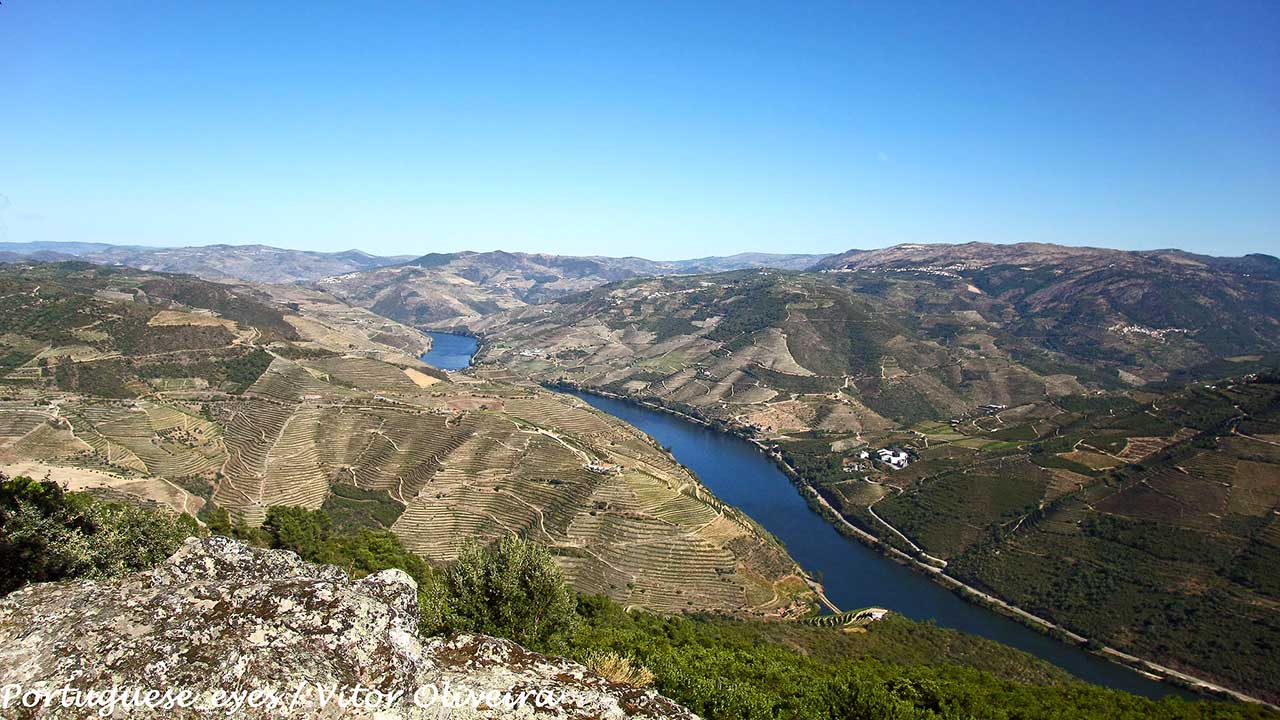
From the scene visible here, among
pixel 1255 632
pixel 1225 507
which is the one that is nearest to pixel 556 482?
pixel 1255 632

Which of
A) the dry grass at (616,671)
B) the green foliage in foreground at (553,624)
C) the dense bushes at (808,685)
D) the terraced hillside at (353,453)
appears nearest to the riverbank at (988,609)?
the terraced hillside at (353,453)

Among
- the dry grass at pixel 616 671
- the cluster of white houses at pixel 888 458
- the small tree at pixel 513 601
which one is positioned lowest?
the cluster of white houses at pixel 888 458

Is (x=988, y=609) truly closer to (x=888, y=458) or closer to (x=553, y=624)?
(x=888, y=458)

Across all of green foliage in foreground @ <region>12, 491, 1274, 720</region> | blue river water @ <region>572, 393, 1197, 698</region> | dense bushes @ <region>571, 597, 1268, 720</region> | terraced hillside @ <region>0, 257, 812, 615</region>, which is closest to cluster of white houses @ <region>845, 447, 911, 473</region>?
blue river water @ <region>572, 393, 1197, 698</region>

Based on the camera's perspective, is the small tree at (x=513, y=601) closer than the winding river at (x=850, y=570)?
Yes

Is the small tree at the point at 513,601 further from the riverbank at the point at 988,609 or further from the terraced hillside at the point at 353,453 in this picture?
the riverbank at the point at 988,609

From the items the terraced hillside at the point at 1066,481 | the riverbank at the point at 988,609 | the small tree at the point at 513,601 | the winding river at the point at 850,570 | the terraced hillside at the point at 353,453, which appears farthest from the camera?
the terraced hillside at the point at 1066,481
